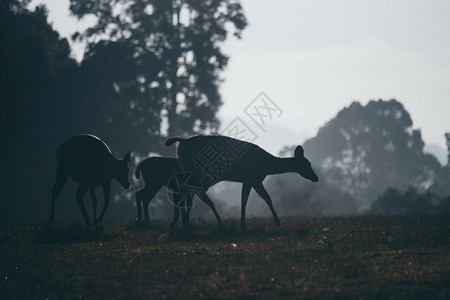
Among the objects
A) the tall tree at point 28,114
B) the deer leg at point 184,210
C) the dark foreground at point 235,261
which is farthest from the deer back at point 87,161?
the tall tree at point 28,114

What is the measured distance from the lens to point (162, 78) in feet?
138

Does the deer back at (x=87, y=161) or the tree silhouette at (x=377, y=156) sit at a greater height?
the tree silhouette at (x=377, y=156)

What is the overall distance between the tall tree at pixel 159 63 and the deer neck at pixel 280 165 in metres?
24.1

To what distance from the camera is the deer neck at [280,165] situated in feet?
58.4

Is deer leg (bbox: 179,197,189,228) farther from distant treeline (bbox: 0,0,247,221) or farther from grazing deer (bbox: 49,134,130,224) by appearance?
distant treeline (bbox: 0,0,247,221)

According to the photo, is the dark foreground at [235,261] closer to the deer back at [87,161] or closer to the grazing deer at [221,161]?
the grazing deer at [221,161]

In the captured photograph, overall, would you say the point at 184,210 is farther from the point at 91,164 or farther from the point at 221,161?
the point at 91,164

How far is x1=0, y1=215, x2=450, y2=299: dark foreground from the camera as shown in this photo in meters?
10.1

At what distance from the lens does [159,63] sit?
4175cm

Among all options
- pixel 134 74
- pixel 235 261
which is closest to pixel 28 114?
pixel 134 74

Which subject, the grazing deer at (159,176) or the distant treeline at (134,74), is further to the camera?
the distant treeline at (134,74)

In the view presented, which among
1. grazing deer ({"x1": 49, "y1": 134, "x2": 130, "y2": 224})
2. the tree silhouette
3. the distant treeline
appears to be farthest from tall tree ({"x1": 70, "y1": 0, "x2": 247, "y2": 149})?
the tree silhouette

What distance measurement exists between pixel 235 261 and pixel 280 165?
6.13 m

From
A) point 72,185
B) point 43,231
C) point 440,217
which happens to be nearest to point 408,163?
point 72,185
